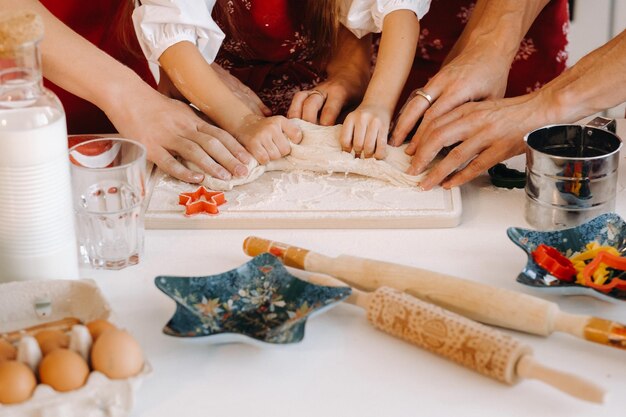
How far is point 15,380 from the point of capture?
2.65 feet

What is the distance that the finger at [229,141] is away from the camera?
1360mm

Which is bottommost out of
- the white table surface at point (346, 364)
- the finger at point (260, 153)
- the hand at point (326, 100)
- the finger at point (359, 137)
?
the white table surface at point (346, 364)

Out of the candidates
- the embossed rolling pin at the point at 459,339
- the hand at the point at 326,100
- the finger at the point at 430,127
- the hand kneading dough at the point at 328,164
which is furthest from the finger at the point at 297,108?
the embossed rolling pin at the point at 459,339

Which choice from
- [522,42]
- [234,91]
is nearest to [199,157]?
[234,91]

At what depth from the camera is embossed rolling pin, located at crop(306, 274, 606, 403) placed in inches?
A: 33.8

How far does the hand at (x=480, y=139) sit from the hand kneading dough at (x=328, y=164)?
0.02 meters

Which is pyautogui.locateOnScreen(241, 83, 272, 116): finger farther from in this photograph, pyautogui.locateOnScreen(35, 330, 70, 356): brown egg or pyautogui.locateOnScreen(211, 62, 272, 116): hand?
pyautogui.locateOnScreen(35, 330, 70, 356): brown egg

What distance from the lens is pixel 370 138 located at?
1.38 meters

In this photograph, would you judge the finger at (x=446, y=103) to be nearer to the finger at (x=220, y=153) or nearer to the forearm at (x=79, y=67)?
the finger at (x=220, y=153)

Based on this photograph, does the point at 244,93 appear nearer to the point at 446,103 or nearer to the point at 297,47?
the point at 297,47

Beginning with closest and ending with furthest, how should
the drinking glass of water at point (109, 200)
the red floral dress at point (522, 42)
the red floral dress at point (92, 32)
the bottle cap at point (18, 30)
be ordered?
the bottle cap at point (18, 30)
the drinking glass of water at point (109, 200)
the red floral dress at point (92, 32)
the red floral dress at point (522, 42)

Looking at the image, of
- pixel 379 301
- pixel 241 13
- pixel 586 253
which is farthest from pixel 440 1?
pixel 379 301

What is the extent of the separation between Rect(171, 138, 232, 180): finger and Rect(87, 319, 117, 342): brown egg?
0.48m

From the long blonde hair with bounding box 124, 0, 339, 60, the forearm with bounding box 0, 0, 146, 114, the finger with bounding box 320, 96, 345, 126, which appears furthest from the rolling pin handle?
the long blonde hair with bounding box 124, 0, 339, 60
